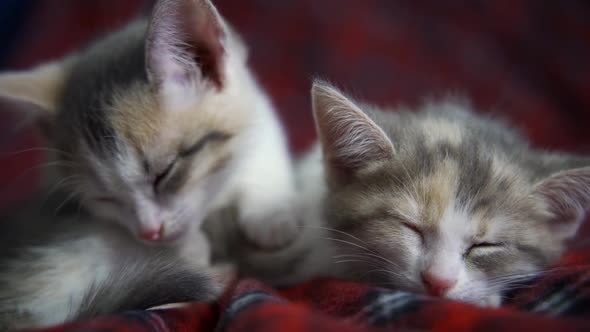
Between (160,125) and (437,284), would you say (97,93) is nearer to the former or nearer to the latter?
(160,125)

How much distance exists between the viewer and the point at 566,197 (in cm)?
88

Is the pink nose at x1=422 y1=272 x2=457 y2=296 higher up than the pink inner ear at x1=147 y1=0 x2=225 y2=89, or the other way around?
the pink inner ear at x1=147 y1=0 x2=225 y2=89

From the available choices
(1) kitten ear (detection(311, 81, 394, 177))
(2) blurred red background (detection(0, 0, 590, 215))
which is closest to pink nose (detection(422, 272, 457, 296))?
(1) kitten ear (detection(311, 81, 394, 177))

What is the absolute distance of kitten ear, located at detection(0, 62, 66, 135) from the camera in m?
1.05

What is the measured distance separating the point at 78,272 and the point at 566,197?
3.00 ft

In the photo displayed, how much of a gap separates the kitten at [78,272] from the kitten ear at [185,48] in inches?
12.9

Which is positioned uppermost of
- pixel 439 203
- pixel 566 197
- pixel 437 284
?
pixel 566 197

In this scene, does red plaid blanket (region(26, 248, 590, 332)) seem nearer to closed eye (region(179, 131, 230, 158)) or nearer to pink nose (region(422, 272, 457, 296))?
pink nose (region(422, 272, 457, 296))

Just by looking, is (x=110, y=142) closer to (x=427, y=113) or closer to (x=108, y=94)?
(x=108, y=94)

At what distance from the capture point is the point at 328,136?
3.10 feet

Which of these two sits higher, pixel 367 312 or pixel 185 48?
pixel 185 48

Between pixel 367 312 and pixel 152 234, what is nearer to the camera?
pixel 367 312

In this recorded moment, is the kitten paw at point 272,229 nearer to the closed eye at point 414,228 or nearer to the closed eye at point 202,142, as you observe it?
the closed eye at point 202,142

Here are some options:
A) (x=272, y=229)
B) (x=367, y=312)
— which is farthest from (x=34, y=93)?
(x=367, y=312)
